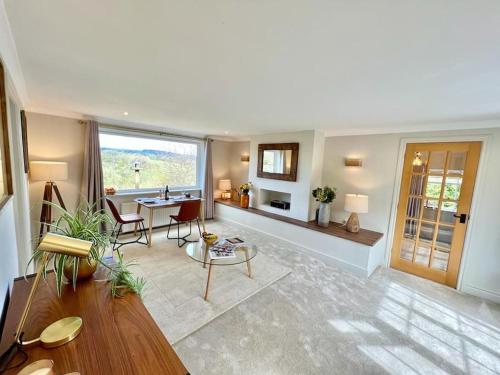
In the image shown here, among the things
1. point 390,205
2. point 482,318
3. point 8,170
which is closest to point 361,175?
point 390,205

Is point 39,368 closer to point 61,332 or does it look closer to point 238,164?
point 61,332

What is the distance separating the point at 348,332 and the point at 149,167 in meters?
4.27

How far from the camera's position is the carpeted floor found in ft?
5.35

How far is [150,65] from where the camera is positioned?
1.48m

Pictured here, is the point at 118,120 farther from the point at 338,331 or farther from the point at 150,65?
the point at 338,331

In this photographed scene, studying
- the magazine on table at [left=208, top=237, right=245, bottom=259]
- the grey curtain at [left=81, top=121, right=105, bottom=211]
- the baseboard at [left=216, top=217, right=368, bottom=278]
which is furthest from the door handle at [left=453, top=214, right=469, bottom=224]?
the grey curtain at [left=81, top=121, right=105, bottom=211]

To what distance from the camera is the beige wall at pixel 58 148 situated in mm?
3066

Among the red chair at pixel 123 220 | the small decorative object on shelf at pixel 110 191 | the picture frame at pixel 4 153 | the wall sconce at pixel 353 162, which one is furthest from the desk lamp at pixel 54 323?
the wall sconce at pixel 353 162

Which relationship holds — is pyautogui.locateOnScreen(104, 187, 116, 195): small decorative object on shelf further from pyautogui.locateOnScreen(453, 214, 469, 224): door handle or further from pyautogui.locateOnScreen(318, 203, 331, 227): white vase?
pyautogui.locateOnScreen(453, 214, 469, 224): door handle

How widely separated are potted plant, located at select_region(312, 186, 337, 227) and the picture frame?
3.52 m

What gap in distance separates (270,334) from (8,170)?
90.9 inches

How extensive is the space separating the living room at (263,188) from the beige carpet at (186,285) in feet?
0.09

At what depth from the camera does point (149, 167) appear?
439 centimetres

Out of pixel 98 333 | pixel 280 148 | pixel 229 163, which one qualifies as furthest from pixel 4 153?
pixel 229 163
